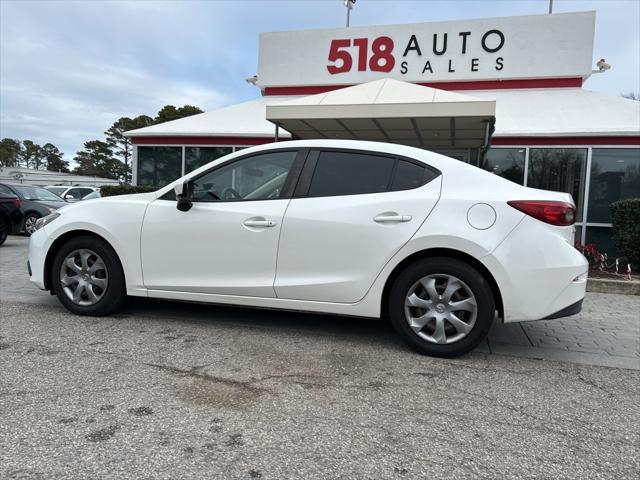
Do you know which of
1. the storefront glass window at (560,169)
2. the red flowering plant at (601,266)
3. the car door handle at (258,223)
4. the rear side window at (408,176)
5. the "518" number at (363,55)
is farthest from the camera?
the "518" number at (363,55)

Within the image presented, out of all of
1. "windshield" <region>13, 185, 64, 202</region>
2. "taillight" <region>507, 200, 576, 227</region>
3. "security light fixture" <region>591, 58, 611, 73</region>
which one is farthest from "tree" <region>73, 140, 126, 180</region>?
"taillight" <region>507, 200, 576, 227</region>

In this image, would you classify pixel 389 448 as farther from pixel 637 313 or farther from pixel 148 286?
pixel 637 313

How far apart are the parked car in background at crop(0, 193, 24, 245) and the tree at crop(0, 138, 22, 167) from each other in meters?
75.3

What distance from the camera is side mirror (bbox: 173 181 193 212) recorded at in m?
4.30

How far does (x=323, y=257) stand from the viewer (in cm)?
402

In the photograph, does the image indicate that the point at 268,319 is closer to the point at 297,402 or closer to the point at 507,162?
the point at 297,402

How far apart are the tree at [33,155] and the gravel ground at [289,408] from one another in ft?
336

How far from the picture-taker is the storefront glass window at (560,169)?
1064cm

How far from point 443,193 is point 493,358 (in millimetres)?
1392

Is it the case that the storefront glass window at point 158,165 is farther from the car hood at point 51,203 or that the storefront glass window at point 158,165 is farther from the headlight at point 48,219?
the headlight at point 48,219

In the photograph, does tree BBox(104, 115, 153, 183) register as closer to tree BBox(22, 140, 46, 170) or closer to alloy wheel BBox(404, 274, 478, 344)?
tree BBox(22, 140, 46, 170)

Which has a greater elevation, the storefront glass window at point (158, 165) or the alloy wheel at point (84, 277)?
the storefront glass window at point (158, 165)

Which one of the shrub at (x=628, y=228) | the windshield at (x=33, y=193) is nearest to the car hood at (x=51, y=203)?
the windshield at (x=33, y=193)

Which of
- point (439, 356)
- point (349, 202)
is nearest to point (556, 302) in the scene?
point (439, 356)
